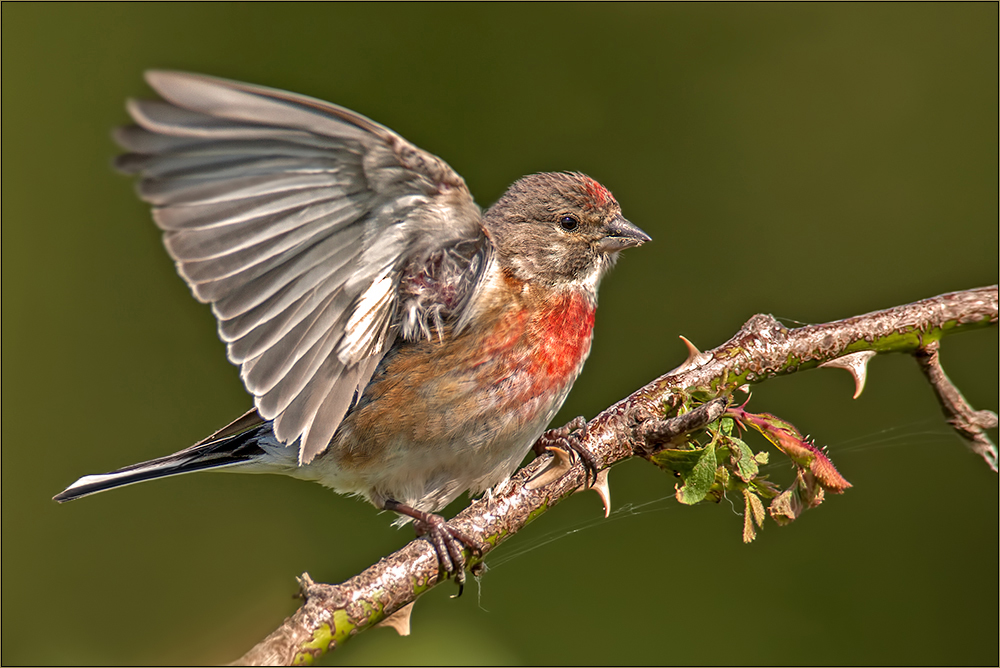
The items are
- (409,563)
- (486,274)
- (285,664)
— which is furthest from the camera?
(486,274)

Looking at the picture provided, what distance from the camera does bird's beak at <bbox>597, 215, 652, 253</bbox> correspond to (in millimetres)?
3355

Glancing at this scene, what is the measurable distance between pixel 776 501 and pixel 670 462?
0.28 m

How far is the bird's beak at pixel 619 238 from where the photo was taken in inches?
132

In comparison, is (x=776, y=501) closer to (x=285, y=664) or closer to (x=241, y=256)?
(x=285, y=664)

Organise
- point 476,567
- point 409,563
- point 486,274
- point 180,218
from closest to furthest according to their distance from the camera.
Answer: point 409,563 < point 180,218 < point 476,567 < point 486,274

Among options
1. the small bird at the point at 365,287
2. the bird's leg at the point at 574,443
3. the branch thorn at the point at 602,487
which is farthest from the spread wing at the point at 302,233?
the branch thorn at the point at 602,487

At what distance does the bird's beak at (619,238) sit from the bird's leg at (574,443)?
0.66m

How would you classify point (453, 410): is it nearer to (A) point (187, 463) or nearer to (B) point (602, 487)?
(B) point (602, 487)

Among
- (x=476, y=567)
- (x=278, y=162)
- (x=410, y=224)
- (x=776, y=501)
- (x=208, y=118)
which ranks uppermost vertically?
(x=208, y=118)

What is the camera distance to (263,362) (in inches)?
97.9

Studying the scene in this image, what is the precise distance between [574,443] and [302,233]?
3.11 ft

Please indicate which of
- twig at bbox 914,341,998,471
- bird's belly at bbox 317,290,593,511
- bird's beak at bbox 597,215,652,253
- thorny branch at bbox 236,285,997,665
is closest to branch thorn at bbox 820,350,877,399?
thorny branch at bbox 236,285,997,665

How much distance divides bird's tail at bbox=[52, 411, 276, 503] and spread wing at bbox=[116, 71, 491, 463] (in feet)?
1.81

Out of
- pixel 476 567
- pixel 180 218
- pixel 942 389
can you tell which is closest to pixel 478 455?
pixel 476 567
